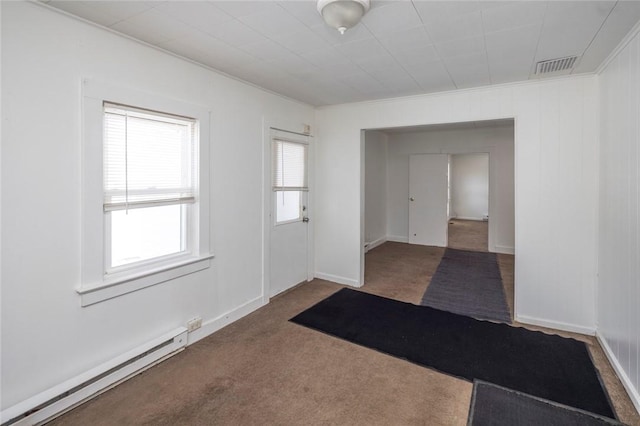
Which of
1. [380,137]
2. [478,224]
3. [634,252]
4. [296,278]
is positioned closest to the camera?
[634,252]

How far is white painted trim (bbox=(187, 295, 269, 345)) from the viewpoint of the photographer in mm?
2836

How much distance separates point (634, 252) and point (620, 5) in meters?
1.51

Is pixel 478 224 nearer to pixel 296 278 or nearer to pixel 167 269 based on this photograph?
pixel 296 278

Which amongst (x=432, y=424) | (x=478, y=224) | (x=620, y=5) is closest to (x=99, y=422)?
(x=432, y=424)

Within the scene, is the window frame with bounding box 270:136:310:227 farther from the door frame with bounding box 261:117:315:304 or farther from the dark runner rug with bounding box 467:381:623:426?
the dark runner rug with bounding box 467:381:623:426

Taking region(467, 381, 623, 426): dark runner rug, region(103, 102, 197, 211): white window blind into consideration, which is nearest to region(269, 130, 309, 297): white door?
region(103, 102, 197, 211): white window blind

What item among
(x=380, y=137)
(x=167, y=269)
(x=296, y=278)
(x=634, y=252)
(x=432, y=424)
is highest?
(x=380, y=137)

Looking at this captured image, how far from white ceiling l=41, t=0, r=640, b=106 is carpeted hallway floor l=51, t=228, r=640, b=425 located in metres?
2.43

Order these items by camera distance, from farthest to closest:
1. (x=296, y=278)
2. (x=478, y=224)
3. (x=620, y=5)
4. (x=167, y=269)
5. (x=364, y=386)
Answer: (x=478, y=224) → (x=296, y=278) → (x=167, y=269) → (x=364, y=386) → (x=620, y=5)

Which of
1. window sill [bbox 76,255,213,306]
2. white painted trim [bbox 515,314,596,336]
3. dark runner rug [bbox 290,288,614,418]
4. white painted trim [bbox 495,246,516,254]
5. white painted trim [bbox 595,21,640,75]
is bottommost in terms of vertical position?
dark runner rug [bbox 290,288,614,418]

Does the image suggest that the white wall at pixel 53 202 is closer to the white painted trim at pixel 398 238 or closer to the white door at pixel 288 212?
the white door at pixel 288 212

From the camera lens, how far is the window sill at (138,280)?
2.11 m

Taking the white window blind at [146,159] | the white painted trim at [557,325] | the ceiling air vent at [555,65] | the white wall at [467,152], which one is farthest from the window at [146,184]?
the white wall at [467,152]

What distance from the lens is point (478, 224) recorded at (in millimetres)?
9703
